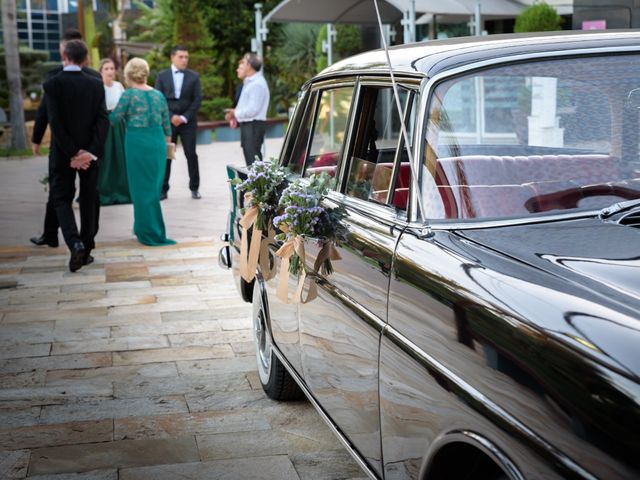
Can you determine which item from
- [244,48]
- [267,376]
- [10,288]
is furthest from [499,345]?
[244,48]

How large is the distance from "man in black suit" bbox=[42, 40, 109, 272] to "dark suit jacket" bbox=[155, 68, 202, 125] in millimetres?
5083

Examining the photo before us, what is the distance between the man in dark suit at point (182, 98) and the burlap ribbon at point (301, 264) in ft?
33.7

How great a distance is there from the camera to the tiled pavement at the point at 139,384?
4.41 metres

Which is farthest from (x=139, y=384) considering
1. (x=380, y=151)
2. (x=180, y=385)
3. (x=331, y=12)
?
(x=331, y=12)

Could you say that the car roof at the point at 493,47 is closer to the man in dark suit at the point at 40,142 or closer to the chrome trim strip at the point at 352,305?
the chrome trim strip at the point at 352,305

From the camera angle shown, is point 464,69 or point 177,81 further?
point 177,81

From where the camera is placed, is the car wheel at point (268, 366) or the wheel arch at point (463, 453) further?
the car wheel at point (268, 366)

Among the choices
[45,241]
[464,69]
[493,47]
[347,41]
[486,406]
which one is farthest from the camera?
[347,41]

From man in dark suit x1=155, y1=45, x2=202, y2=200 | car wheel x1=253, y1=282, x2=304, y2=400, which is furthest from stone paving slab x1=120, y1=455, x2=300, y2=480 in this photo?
man in dark suit x1=155, y1=45, x2=202, y2=200

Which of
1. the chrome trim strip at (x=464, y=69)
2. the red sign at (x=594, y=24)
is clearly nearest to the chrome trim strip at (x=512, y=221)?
the chrome trim strip at (x=464, y=69)

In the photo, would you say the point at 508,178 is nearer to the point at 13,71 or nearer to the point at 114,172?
the point at 114,172

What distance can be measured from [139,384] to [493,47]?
3160mm

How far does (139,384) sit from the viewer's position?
561 cm

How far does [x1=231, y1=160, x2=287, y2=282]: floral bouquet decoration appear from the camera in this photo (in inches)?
177
